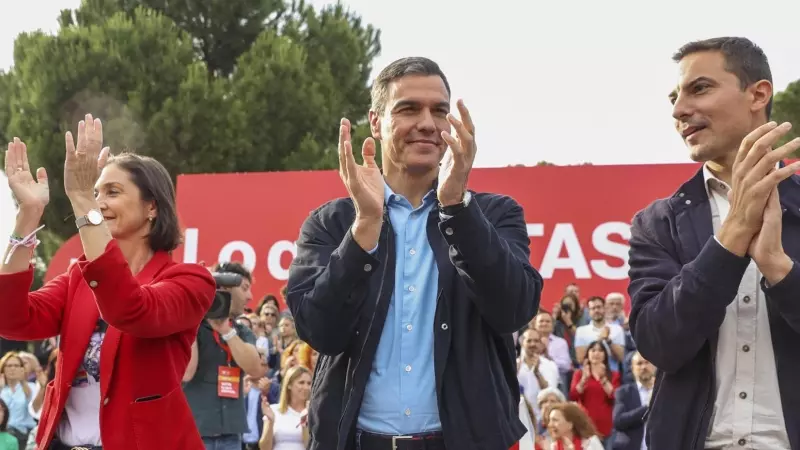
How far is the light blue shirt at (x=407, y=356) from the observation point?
3424 millimetres

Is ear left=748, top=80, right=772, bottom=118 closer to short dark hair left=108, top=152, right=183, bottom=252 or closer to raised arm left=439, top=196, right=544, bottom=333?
raised arm left=439, top=196, right=544, bottom=333

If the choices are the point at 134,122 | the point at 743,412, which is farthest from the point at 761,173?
the point at 134,122

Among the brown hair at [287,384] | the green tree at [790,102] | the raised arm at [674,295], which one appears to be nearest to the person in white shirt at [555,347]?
the brown hair at [287,384]

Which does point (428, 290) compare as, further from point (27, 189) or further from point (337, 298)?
point (27, 189)

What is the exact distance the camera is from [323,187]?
16062mm

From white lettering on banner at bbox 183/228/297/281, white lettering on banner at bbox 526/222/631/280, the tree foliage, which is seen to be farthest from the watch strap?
the tree foliage

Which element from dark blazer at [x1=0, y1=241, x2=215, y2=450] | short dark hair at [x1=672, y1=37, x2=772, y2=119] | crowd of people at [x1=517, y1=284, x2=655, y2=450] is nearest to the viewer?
short dark hair at [x1=672, y1=37, x2=772, y2=119]

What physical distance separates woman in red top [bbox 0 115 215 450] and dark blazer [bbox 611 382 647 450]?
715cm

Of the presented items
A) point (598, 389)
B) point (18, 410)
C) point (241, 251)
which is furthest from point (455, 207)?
point (241, 251)

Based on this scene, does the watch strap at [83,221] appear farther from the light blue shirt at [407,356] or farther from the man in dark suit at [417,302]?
the light blue shirt at [407,356]

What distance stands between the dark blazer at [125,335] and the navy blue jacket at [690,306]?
5.18 feet

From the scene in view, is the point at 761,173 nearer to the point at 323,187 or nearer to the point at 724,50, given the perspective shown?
the point at 724,50

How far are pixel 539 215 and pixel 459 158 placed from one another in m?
11.7

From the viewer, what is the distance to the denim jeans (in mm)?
7238
